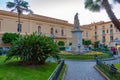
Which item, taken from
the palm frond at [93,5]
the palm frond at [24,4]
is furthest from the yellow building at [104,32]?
the palm frond at [93,5]

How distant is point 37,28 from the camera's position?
53.3 meters

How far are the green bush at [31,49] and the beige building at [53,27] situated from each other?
2701cm

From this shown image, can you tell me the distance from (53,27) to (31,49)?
45356 millimetres

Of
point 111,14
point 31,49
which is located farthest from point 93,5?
point 31,49

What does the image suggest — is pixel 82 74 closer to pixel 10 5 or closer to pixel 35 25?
pixel 10 5

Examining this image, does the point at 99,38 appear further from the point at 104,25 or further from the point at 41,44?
the point at 41,44

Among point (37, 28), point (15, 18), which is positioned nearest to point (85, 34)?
point (37, 28)

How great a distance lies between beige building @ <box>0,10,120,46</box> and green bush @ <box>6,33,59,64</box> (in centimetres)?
2701

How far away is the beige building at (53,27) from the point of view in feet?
149

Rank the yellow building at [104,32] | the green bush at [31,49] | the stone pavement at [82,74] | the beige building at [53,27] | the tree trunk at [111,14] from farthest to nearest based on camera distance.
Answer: the yellow building at [104,32]
the beige building at [53,27]
the green bush at [31,49]
the stone pavement at [82,74]
the tree trunk at [111,14]

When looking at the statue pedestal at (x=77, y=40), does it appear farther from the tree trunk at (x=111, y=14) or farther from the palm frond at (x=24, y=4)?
the tree trunk at (x=111, y=14)

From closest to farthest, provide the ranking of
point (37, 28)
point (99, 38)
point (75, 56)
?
point (75, 56) < point (37, 28) < point (99, 38)

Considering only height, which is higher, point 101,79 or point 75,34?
point 75,34

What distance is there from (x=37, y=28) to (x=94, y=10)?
43.4 metres
